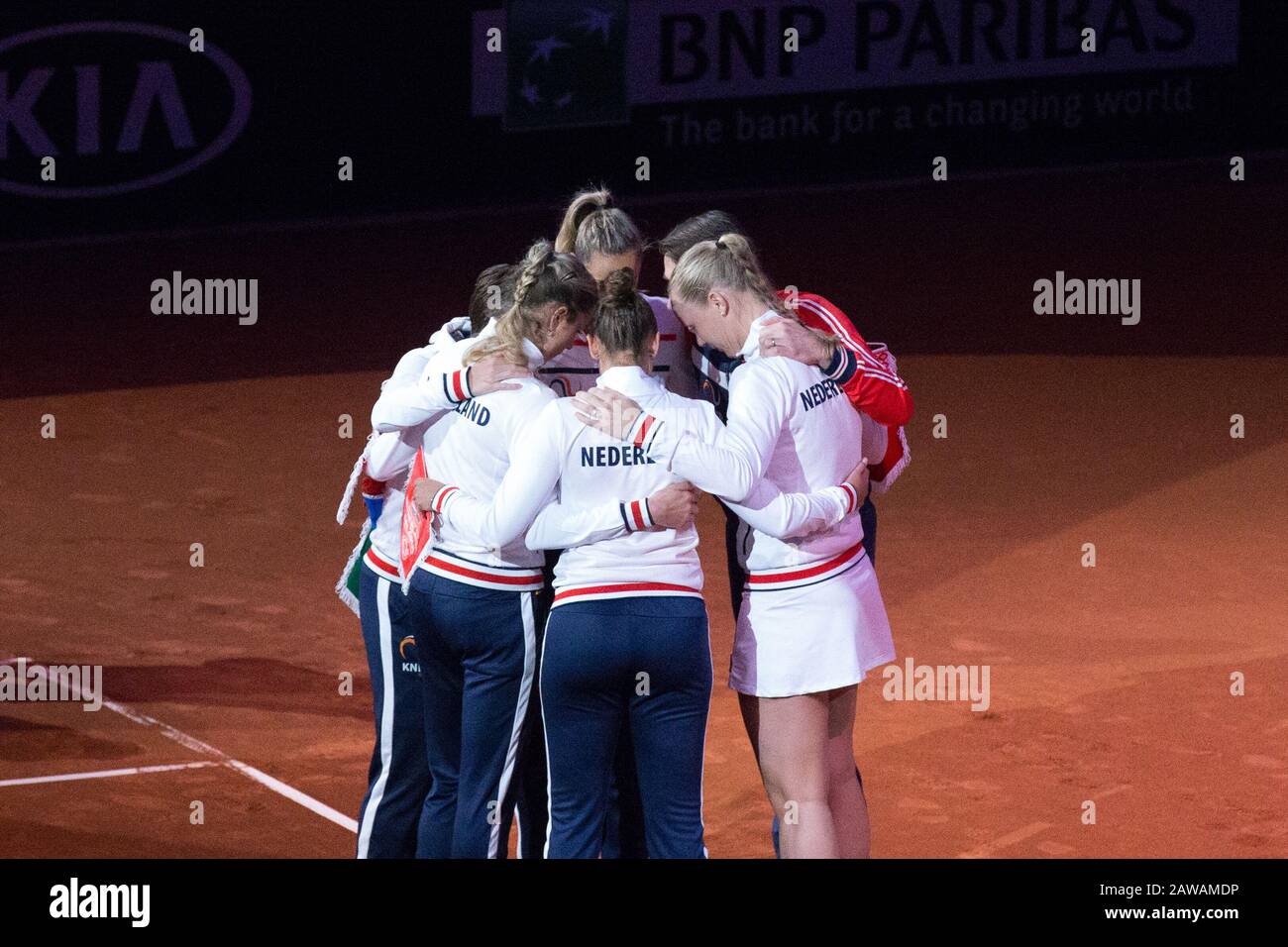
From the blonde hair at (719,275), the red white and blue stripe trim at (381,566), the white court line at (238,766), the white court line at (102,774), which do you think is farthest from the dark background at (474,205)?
the blonde hair at (719,275)

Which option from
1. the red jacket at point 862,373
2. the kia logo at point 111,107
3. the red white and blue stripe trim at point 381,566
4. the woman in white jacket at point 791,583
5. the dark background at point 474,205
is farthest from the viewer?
the kia logo at point 111,107

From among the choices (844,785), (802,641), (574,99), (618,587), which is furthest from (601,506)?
(574,99)

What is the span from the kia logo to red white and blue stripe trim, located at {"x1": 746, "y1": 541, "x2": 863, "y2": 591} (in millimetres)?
13478

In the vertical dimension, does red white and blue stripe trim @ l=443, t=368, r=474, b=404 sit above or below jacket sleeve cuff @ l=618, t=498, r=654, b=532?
above

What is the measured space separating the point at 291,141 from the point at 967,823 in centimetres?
1355

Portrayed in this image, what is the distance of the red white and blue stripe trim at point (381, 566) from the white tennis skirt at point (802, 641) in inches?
40.4

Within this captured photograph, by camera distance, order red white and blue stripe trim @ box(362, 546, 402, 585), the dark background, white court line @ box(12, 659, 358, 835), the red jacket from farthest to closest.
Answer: the dark background → white court line @ box(12, 659, 358, 835) → red white and blue stripe trim @ box(362, 546, 402, 585) → the red jacket

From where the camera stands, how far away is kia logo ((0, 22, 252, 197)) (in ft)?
53.4

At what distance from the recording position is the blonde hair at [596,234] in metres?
5.16

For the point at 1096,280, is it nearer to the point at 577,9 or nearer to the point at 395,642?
the point at 577,9

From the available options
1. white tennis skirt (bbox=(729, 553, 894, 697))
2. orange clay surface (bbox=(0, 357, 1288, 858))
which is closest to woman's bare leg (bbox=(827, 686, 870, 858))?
A: white tennis skirt (bbox=(729, 553, 894, 697))

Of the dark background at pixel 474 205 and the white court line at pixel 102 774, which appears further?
the dark background at pixel 474 205

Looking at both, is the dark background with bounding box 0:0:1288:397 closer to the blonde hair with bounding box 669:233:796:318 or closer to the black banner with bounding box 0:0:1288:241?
the black banner with bounding box 0:0:1288:241

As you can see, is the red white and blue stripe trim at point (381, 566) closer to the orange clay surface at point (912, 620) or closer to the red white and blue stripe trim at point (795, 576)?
the red white and blue stripe trim at point (795, 576)
